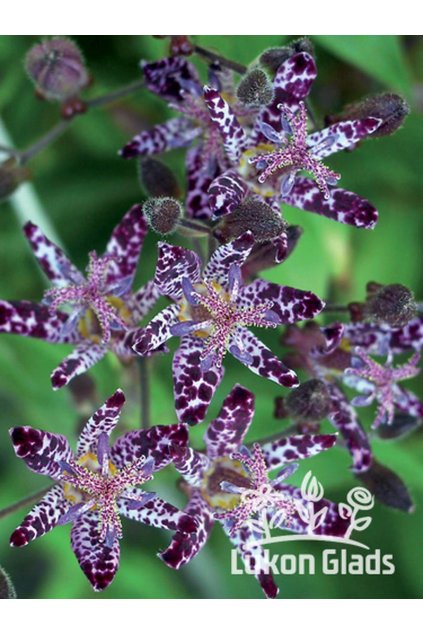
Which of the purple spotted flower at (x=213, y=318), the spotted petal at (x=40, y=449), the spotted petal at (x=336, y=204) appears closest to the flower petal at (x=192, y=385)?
the purple spotted flower at (x=213, y=318)

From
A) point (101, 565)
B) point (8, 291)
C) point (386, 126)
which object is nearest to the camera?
point (101, 565)

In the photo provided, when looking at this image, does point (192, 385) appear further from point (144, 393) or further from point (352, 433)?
point (352, 433)

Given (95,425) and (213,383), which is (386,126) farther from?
(95,425)

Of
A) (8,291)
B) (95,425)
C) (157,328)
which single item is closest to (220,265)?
(157,328)

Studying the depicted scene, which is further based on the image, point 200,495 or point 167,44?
point 167,44

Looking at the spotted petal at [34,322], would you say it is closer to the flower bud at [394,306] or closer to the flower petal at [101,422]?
the flower petal at [101,422]

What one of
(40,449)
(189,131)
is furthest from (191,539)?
(189,131)

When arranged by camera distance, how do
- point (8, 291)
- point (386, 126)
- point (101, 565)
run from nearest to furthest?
point (101, 565), point (386, 126), point (8, 291)

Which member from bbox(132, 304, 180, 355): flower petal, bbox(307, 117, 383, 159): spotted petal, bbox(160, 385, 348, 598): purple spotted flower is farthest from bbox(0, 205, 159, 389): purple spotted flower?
bbox(307, 117, 383, 159): spotted petal
